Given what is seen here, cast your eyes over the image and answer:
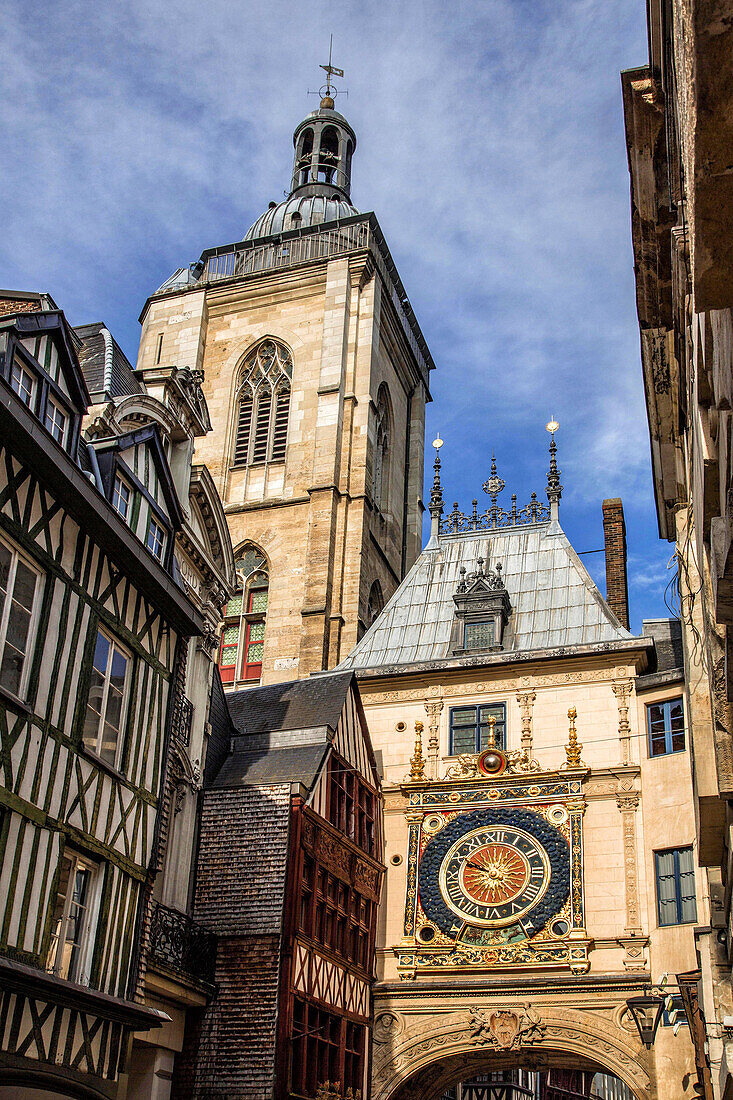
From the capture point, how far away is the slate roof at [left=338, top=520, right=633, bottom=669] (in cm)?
2359

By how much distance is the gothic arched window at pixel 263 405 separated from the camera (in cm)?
3647

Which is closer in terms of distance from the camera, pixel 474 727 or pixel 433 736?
pixel 474 727

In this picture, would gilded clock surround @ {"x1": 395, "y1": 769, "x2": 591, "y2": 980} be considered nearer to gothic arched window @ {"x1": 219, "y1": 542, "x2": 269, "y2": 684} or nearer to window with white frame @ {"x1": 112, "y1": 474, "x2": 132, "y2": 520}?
window with white frame @ {"x1": 112, "y1": 474, "x2": 132, "y2": 520}

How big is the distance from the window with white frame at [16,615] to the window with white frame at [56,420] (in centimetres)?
197

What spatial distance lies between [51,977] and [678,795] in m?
11.8

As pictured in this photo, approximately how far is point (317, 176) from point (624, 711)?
31.1 metres

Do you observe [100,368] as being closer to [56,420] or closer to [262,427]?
[56,420]

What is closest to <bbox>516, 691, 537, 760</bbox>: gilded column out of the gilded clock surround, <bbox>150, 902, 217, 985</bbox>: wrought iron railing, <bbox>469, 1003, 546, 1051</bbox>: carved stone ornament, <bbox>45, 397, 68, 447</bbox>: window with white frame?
the gilded clock surround

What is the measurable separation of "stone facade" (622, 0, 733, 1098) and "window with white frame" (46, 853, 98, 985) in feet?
20.4

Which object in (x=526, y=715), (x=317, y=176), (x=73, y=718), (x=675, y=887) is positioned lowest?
(x=73, y=718)

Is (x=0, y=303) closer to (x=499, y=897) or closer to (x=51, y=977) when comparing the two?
(x=51, y=977)

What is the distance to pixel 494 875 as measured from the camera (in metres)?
20.6

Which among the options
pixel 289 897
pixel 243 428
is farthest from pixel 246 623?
pixel 289 897

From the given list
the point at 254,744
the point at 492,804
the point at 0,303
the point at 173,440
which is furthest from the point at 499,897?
the point at 0,303
